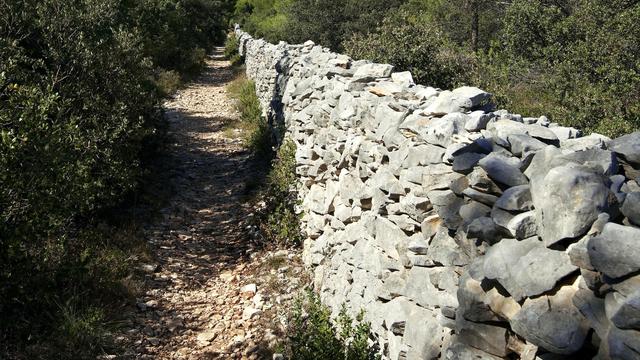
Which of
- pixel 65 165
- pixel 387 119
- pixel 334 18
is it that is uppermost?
pixel 387 119

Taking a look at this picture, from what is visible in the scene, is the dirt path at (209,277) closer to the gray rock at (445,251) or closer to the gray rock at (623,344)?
the gray rock at (445,251)

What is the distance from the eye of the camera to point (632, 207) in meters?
2.60

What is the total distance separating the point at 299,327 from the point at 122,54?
25.9 feet

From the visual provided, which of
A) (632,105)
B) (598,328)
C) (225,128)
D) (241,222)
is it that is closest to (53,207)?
(241,222)

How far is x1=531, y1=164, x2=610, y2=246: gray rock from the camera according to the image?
2.75 metres

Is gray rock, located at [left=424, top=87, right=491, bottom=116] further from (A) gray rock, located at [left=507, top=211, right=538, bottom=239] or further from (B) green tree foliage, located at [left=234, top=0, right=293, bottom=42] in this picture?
(B) green tree foliage, located at [left=234, top=0, right=293, bottom=42]

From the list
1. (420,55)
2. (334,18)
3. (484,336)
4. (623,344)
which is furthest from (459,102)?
(334,18)

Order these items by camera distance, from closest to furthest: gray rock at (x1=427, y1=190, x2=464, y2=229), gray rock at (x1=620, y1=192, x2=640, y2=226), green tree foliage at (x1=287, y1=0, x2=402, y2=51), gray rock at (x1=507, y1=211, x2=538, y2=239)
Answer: gray rock at (x1=620, y1=192, x2=640, y2=226) → gray rock at (x1=507, y1=211, x2=538, y2=239) → gray rock at (x1=427, y1=190, x2=464, y2=229) → green tree foliage at (x1=287, y1=0, x2=402, y2=51)

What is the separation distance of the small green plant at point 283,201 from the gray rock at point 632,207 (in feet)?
19.5

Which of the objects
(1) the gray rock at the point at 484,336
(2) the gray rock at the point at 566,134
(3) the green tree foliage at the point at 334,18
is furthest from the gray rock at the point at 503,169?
(3) the green tree foliage at the point at 334,18

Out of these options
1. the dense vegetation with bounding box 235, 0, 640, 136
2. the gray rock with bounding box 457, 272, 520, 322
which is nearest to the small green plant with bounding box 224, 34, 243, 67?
the dense vegetation with bounding box 235, 0, 640, 136

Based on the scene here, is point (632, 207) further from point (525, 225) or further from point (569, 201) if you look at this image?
point (525, 225)

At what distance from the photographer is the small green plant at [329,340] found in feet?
16.1

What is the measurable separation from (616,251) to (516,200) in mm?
777
